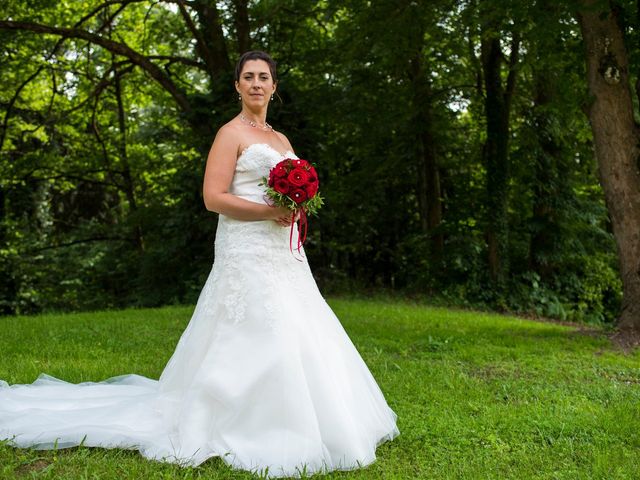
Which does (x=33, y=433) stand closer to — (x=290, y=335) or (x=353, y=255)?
(x=290, y=335)

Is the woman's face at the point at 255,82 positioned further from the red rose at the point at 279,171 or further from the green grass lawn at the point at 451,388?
the green grass lawn at the point at 451,388

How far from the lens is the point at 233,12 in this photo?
47.0ft

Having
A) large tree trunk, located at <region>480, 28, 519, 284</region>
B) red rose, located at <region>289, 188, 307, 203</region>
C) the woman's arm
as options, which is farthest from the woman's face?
large tree trunk, located at <region>480, 28, 519, 284</region>

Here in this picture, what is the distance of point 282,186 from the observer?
389 centimetres

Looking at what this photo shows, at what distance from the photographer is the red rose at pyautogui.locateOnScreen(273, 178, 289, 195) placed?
389 cm

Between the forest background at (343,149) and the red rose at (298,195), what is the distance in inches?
238

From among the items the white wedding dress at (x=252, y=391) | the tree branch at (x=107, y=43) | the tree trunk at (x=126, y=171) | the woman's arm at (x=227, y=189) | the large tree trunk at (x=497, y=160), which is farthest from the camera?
the tree trunk at (x=126, y=171)

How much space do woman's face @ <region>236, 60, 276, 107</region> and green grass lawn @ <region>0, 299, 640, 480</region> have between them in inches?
93.5

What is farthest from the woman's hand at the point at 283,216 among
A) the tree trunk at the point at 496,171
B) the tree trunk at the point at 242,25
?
the tree trunk at the point at 496,171

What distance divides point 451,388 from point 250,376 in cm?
257

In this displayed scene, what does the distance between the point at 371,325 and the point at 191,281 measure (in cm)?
535

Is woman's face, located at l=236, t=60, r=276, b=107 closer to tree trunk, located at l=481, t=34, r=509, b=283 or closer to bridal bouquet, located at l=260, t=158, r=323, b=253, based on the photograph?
bridal bouquet, located at l=260, t=158, r=323, b=253

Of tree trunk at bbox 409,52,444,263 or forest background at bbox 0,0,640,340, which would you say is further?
tree trunk at bbox 409,52,444,263

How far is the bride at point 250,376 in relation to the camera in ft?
12.2
